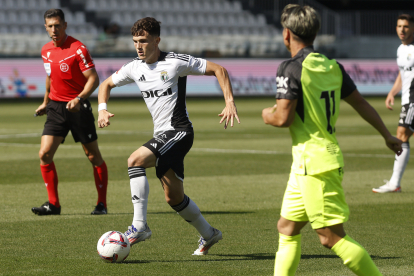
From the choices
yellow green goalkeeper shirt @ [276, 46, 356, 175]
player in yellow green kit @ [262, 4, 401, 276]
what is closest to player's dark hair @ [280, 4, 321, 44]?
player in yellow green kit @ [262, 4, 401, 276]

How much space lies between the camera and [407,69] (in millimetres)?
9344

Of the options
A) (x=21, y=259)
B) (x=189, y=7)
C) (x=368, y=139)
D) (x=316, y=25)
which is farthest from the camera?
(x=189, y=7)

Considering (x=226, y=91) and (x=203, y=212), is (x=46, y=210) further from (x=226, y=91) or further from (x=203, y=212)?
(x=226, y=91)

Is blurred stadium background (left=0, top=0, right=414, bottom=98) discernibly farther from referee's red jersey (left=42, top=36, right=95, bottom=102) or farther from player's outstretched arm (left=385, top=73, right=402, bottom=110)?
referee's red jersey (left=42, top=36, right=95, bottom=102)

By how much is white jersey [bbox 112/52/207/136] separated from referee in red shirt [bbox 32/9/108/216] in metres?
1.89

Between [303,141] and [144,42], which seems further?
[144,42]

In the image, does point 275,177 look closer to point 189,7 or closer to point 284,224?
point 284,224

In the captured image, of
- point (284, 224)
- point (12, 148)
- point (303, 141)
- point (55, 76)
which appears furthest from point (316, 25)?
point (12, 148)

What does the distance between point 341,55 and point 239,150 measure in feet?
81.0

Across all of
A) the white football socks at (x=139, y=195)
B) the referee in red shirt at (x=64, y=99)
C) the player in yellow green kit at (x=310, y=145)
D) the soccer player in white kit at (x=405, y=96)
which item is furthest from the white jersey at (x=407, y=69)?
the player in yellow green kit at (x=310, y=145)

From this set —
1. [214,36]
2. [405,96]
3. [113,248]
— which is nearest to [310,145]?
[113,248]

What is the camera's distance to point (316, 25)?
12.4 ft

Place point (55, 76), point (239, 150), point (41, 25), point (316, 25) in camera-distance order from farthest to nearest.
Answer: point (41, 25)
point (239, 150)
point (55, 76)
point (316, 25)

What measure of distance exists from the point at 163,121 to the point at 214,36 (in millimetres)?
31140
